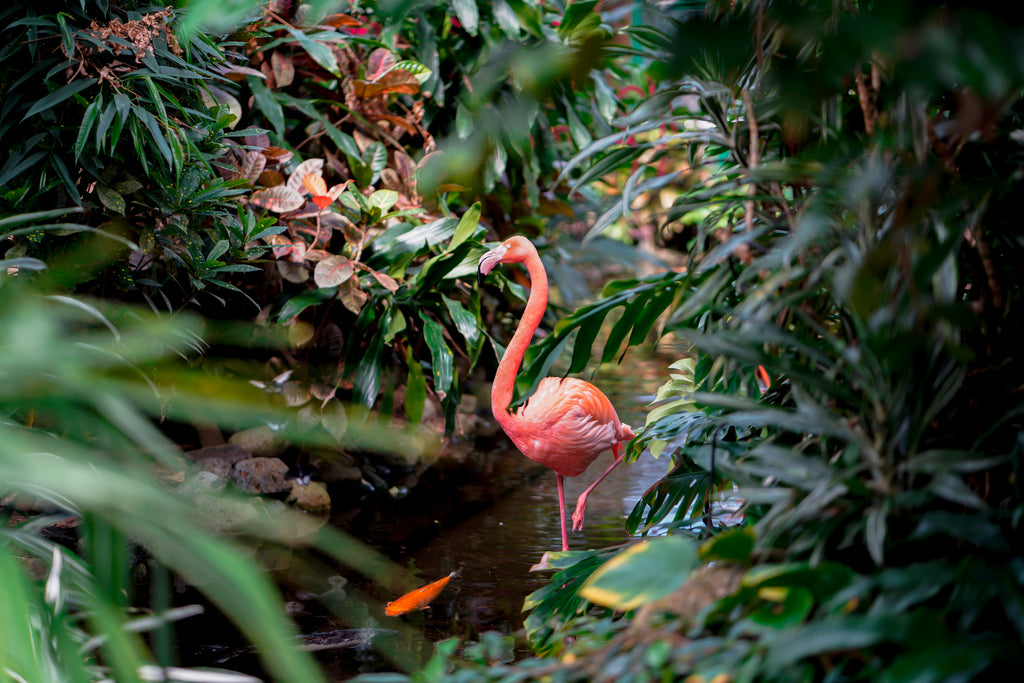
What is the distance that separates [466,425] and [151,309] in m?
1.93

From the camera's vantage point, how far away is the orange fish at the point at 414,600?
7.02ft

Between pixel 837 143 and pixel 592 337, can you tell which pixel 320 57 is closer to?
pixel 592 337

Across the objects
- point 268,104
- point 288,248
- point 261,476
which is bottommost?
point 261,476

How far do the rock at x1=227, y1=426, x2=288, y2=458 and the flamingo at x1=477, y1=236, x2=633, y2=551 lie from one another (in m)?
1.21

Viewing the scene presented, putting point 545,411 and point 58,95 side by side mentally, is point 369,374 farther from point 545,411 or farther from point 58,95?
point 58,95

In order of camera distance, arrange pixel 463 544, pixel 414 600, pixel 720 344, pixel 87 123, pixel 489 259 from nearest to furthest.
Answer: pixel 720 344, pixel 87 123, pixel 414 600, pixel 489 259, pixel 463 544

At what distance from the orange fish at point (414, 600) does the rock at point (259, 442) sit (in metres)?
1.21

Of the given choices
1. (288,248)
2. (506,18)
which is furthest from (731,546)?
(506,18)

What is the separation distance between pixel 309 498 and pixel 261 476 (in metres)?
0.20

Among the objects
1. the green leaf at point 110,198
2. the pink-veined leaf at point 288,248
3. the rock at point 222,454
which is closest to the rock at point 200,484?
the rock at point 222,454

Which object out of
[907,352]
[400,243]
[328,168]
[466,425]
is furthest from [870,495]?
[466,425]

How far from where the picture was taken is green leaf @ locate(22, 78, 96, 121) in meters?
2.00

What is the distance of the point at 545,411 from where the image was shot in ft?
7.68

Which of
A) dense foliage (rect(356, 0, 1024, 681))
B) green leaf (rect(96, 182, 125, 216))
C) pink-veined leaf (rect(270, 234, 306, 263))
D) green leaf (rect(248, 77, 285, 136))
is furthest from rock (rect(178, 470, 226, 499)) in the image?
dense foliage (rect(356, 0, 1024, 681))
